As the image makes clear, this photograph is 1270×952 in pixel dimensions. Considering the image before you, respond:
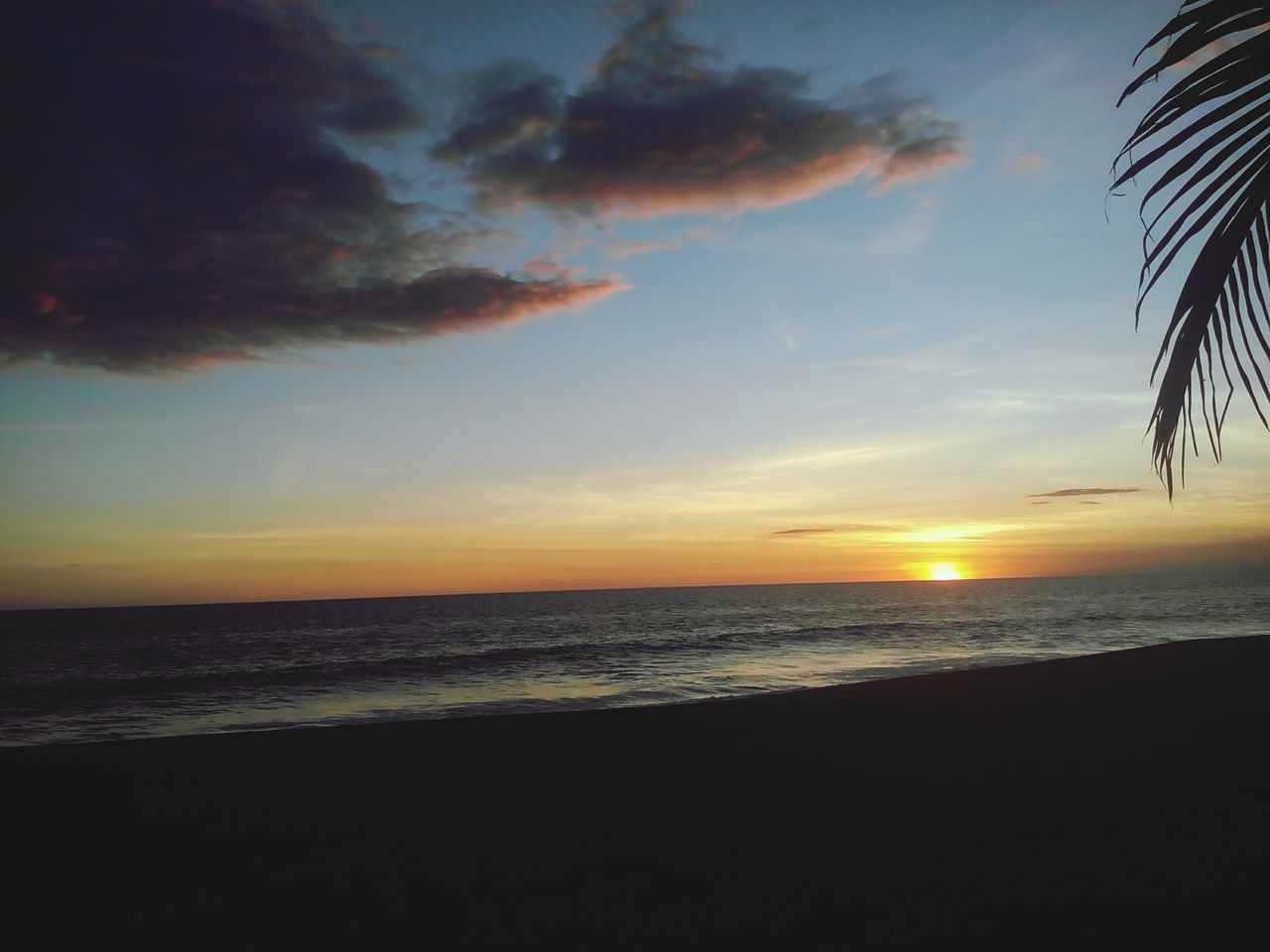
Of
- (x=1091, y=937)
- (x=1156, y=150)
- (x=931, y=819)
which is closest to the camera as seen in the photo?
(x=1156, y=150)

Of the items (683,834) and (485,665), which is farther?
(485,665)

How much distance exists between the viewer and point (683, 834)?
6.49 meters

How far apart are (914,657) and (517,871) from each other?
27.7 m

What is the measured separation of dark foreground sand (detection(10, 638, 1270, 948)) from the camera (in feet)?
15.7

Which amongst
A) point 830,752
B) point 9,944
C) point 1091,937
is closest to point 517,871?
point 9,944

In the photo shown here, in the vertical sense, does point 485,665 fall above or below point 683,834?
below

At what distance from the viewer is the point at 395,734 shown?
1191 centimetres

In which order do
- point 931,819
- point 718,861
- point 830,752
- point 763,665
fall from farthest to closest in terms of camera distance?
point 763,665 < point 830,752 < point 931,819 < point 718,861

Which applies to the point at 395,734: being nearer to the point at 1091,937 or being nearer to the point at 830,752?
the point at 830,752

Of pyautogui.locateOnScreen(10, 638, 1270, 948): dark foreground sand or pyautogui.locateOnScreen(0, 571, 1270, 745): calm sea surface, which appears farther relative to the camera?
pyautogui.locateOnScreen(0, 571, 1270, 745): calm sea surface

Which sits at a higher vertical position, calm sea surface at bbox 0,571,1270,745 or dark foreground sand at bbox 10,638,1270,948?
dark foreground sand at bbox 10,638,1270,948

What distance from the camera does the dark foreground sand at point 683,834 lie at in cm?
479

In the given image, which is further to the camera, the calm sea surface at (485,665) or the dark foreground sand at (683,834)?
the calm sea surface at (485,665)

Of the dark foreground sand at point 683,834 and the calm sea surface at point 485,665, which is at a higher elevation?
the dark foreground sand at point 683,834
